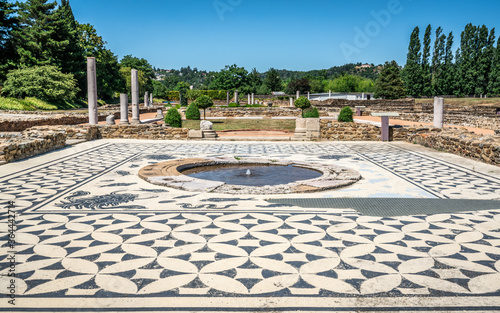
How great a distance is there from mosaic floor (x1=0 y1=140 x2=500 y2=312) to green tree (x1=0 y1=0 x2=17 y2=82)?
86.4 ft

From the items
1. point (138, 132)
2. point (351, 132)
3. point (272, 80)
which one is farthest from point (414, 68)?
point (138, 132)

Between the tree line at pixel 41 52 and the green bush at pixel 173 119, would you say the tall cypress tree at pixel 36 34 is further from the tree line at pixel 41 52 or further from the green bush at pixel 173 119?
the green bush at pixel 173 119

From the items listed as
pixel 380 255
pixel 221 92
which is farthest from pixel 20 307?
pixel 221 92

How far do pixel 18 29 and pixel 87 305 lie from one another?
31706 millimetres

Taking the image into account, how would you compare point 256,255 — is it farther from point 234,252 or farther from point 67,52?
point 67,52

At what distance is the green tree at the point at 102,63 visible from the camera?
41.4m

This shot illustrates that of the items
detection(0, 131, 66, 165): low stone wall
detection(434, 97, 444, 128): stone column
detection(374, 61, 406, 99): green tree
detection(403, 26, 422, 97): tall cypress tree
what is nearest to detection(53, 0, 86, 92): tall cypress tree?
detection(0, 131, 66, 165): low stone wall

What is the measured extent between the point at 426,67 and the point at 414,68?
1.65 meters

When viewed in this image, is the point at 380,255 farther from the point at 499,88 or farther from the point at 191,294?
the point at 499,88

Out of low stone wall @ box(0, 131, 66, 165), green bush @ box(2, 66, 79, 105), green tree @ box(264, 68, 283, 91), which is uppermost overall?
green tree @ box(264, 68, 283, 91)

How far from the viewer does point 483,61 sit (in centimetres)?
4138

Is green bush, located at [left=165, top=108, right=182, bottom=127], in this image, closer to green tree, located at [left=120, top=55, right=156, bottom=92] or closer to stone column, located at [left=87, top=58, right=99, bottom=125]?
stone column, located at [left=87, top=58, right=99, bottom=125]

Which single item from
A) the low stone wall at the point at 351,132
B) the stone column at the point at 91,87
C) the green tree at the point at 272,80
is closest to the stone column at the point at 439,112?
the low stone wall at the point at 351,132

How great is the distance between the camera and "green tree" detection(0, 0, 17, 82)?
27.5m
